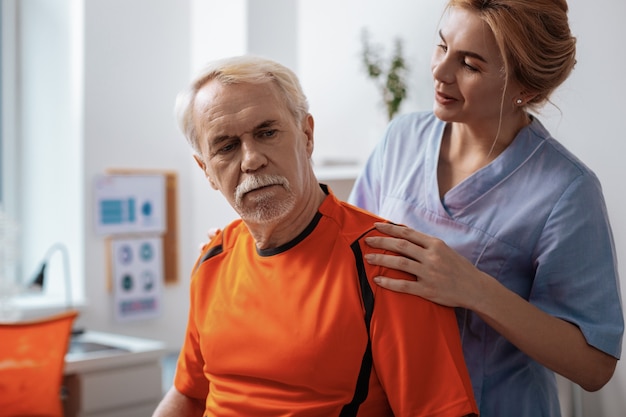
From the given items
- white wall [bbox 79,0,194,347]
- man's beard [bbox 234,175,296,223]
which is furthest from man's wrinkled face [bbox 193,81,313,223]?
white wall [bbox 79,0,194,347]

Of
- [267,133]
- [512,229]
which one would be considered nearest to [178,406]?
[267,133]

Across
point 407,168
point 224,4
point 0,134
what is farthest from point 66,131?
point 407,168

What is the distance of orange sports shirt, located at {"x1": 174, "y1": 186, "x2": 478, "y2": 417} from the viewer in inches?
49.4

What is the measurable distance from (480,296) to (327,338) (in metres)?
0.27

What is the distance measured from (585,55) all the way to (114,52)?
259cm

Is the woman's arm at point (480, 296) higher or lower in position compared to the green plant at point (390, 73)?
lower

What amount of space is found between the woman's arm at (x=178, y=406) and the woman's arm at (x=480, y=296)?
0.55 meters

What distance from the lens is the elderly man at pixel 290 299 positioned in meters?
1.27

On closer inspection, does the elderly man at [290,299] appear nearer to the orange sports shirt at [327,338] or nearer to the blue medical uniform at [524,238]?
the orange sports shirt at [327,338]

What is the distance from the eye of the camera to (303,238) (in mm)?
1427

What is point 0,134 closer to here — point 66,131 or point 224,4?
point 66,131

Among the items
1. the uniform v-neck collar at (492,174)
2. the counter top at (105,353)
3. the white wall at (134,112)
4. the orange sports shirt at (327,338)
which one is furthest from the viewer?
the white wall at (134,112)

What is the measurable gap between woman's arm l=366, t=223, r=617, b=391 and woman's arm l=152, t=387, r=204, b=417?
546mm

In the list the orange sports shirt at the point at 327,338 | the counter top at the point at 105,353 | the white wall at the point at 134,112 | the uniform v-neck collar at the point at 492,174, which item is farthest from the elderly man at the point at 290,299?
the white wall at the point at 134,112
